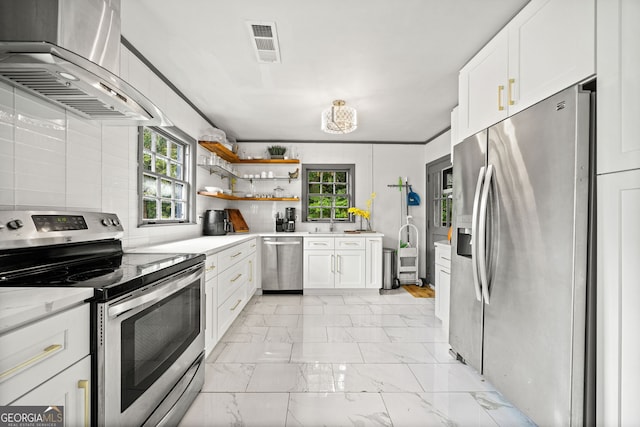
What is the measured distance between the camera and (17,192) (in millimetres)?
1400

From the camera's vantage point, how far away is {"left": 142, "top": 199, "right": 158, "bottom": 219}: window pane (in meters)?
2.61

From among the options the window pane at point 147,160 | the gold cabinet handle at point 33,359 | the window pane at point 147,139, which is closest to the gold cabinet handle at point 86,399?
the gold cabinet handle at point 33,359

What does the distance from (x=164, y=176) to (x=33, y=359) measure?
2.32m

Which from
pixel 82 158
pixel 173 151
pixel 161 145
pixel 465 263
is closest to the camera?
pixel 82 158

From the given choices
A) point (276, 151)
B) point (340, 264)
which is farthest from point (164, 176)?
point (340, 264)

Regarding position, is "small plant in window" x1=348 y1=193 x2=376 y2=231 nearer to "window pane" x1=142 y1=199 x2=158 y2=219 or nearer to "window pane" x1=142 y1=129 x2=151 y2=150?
"window pane" x1=142 y1=199 x2=158 y2=219

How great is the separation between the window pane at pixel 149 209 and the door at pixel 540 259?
2.70m

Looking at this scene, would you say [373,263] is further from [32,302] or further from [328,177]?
[32,302]

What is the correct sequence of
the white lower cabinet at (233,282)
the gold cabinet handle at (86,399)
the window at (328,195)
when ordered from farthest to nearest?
the window at (328,195) → the white lower cabinet at (233,282) → the gold cabinet handle at (86,399)

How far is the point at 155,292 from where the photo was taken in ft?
4.33

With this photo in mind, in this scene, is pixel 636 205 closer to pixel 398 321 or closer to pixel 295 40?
pixel 295 40

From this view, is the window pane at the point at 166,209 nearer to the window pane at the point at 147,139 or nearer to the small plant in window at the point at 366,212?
the window pane at the point at 147,139

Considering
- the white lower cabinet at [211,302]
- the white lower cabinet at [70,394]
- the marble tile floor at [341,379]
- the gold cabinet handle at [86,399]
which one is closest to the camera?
the white lower cabinet at [70,394]

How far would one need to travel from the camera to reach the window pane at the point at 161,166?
2877 mm
